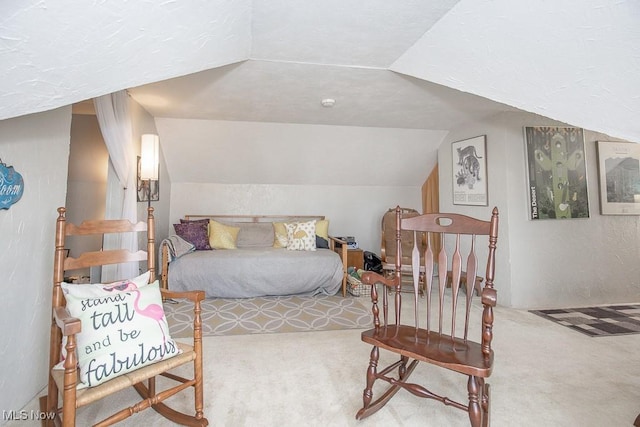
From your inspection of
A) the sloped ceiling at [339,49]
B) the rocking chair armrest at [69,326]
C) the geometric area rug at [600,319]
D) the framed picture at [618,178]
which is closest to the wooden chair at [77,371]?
the rocking chair armrest at [69,326]

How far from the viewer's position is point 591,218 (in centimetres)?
351

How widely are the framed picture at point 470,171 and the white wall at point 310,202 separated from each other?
1.14 metres

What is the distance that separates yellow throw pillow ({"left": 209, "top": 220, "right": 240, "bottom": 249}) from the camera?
4133 millimetres

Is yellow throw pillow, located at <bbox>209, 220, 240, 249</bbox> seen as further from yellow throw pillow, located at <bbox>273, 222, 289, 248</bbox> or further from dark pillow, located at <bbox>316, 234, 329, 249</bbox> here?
dark pillow, located at <bbox>316, 234, 329, 249</bbox>

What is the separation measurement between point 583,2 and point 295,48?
1569mm

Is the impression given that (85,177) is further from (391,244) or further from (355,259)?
(391,244)

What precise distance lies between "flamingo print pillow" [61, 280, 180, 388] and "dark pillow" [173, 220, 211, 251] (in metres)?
2.62

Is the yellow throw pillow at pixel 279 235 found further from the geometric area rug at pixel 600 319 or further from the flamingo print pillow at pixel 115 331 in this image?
the geometric area rug at pixel 600 319

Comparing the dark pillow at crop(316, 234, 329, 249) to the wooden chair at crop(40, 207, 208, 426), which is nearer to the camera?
the wooden chair at crop(40, 207, 208, 426)

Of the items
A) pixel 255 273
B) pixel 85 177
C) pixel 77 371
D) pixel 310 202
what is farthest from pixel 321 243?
pixel 77 371

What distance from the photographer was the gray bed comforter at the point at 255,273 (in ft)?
11.6

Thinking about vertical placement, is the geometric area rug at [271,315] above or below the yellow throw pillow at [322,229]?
below

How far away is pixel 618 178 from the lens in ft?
11.8

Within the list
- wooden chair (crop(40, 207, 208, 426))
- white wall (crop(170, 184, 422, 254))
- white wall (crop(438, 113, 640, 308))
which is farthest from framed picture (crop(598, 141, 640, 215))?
wooden chair (crop(40, 207, 208, 426))
